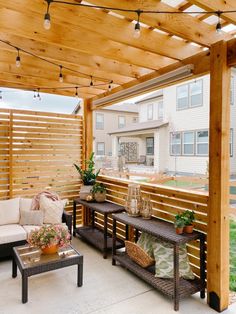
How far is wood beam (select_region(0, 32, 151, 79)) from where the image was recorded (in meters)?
3.03

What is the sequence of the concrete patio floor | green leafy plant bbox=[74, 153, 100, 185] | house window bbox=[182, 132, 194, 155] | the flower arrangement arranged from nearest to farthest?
1. the concrete patio floor
2. the flower arrangement
3. green leafy plant bbox=[74, 153, 100, 185]
4. house window bbox=[182, 132, 194, 155]

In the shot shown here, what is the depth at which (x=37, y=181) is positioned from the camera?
4777mm

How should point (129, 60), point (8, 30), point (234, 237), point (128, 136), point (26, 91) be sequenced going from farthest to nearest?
point (128, 136) → point (26, 91) → point (234, 237) → point (129, 60) → point (8, 30)

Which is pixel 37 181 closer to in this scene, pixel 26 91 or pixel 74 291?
pixel 26 91

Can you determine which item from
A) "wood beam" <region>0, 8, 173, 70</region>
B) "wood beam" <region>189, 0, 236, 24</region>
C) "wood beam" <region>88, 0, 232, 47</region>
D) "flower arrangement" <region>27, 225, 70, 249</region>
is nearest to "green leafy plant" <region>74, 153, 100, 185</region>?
"flower arrangement" <region>27, 225, 70, 249</region>

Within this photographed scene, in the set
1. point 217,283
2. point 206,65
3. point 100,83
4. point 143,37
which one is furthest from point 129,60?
point 217,283

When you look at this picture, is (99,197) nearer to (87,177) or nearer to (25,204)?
(87,177)

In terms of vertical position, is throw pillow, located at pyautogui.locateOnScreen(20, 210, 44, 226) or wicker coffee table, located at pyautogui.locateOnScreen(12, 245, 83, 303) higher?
throw pillow, located at pyautogui.locateOnScreen(20, 210, 44, 226)

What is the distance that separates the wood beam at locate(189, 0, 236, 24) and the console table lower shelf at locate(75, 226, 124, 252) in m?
3.29

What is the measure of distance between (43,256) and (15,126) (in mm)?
2606

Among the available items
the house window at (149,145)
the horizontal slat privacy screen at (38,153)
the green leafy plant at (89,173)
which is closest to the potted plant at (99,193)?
the green leafy plant at (89,173)

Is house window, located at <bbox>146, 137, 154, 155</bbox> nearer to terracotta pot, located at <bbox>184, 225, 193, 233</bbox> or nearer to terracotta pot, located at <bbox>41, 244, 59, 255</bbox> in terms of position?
terracotta pot, located at <bbox>184, 225, 193, 233</bbox>

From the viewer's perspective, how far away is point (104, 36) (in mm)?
2547

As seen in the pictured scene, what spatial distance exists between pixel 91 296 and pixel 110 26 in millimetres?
2960
